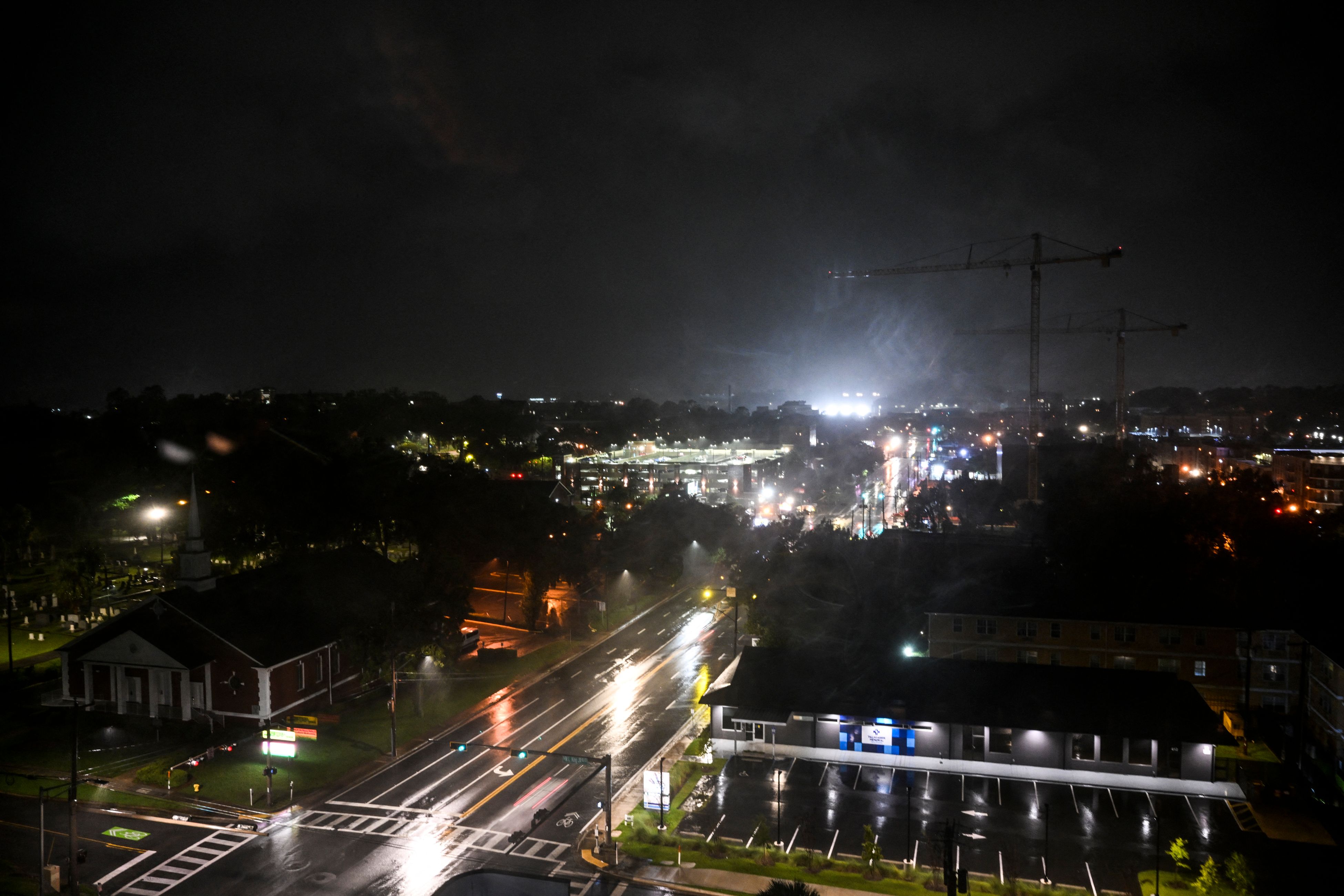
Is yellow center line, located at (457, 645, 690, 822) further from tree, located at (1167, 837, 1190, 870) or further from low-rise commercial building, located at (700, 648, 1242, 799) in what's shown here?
tree, located at (1167, 837, 1190, 870)

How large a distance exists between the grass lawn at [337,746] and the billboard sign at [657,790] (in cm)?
900

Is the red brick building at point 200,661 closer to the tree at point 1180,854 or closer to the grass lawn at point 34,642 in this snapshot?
the grass lawn at point 34,642

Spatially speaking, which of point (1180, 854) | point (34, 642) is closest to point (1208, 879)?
point (1180, 854)

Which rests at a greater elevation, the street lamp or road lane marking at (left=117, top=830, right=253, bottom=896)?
the street lamp

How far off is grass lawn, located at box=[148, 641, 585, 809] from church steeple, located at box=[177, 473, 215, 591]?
5.88 m

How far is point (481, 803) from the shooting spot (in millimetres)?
20516

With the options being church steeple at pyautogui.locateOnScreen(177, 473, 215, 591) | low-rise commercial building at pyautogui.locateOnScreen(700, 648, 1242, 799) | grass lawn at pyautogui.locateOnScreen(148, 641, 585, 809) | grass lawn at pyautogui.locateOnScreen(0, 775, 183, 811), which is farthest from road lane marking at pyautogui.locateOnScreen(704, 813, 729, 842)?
church steeple at pyautogui.locateOnScreen(177, 473, 215, 591)

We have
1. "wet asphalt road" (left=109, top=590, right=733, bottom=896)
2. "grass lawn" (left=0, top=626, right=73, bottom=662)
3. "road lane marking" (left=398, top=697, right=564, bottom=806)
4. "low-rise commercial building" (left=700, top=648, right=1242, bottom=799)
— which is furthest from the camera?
"grass lawn" (left=0, top=626, right=73, bottom=662)

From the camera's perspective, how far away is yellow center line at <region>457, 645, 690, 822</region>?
66.6 feet

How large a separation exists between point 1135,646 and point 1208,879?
51.0 feet

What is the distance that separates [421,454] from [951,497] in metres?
49.9

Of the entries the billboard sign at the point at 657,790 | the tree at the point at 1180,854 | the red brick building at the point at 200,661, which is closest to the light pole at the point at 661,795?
the billboard sign at the point at 657,790

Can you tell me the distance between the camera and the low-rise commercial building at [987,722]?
22.0 meters

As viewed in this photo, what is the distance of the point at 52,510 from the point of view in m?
53.8
